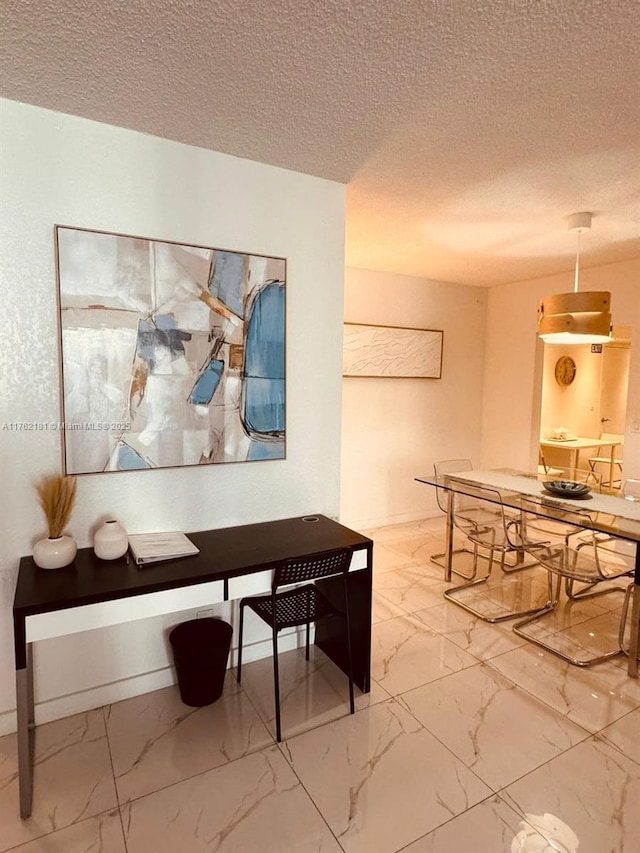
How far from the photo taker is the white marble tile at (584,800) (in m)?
1.56

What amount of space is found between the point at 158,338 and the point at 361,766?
6.40ft

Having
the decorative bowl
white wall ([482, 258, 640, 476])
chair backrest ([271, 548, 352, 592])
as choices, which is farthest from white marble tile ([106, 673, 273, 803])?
white wall ([482, 258, 640, 476])

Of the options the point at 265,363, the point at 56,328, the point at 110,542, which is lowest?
the point at 110,542

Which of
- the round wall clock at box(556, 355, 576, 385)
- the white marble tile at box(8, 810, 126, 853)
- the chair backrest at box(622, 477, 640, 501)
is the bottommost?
the white marble tile at box(8, 810, 126, 853)

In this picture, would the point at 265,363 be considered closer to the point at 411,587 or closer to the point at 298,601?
the point at 298,601

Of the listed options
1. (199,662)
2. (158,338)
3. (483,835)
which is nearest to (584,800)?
(483,835)

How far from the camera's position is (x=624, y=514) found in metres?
2.73

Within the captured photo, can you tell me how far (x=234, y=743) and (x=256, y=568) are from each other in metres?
0.72

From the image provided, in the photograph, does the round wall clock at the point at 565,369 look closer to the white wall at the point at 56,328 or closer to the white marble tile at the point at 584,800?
the white wall at the point at 56,328

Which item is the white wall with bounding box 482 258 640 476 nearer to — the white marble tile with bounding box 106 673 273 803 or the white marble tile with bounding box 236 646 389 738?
the white marble tile with bounding box 236 646 389 738

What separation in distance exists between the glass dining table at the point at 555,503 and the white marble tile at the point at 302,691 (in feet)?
4.53

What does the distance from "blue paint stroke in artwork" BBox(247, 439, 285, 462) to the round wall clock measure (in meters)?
→ 5.81

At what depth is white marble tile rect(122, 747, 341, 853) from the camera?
1525 mm

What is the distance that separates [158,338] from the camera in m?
2.16
